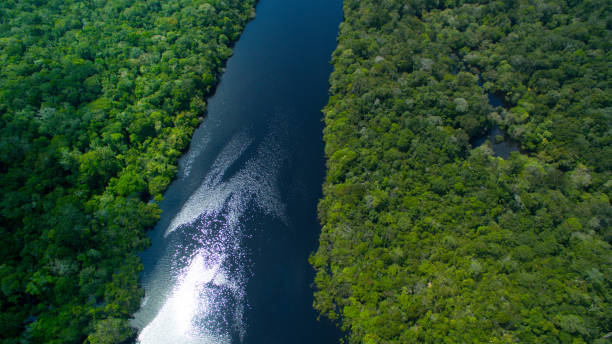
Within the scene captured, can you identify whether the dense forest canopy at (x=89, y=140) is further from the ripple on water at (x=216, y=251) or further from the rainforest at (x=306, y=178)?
the ripple on water at (x=216, y=251)

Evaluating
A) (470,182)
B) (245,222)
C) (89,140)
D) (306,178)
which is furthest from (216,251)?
(470,182)

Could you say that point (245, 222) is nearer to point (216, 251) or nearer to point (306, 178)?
point (216, 251)

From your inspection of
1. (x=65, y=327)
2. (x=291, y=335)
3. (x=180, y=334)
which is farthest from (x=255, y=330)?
(x=65, y=327)

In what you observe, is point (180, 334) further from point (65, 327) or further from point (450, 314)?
→ point (450, 314)

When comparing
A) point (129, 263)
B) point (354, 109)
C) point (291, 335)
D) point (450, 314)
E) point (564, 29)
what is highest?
point (129, 263)

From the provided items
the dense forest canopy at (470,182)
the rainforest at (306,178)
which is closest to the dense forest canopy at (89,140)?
the rainforest at (306,178)
